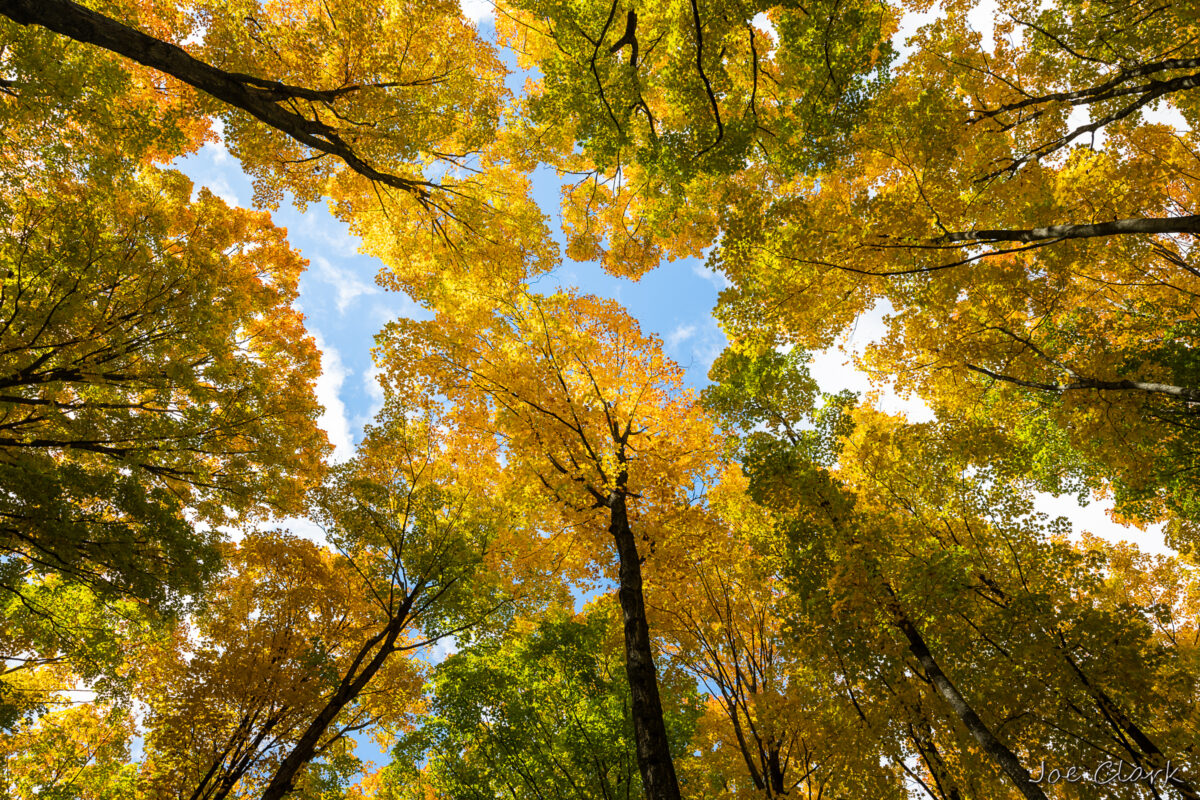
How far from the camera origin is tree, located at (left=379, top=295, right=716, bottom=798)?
26.0ft

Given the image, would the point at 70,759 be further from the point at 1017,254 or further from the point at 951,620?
the point at 1017,254

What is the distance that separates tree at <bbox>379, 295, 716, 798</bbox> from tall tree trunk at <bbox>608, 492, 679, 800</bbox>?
119mm

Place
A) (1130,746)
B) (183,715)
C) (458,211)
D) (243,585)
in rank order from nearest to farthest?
(1130,746), (183,715), (458,211), (243,585)

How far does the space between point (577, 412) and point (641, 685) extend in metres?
4.23

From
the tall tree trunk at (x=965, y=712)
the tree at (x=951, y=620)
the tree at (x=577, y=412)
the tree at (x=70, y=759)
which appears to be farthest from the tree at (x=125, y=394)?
the tall tree trunk at (x=965, y=712)

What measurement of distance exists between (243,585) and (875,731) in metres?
11.1

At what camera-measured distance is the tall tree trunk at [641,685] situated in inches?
191

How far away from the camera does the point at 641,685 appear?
18.1 feet

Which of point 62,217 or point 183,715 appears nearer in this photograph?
point 62,217

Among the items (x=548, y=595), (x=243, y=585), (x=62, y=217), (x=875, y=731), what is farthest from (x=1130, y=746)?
(x=62, y=217)

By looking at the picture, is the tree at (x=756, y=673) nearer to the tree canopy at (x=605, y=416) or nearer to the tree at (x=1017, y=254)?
the tree canopy at (x=605, y=416)

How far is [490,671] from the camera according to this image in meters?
8.02

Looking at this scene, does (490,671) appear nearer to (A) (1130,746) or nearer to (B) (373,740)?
(B) (373,740)

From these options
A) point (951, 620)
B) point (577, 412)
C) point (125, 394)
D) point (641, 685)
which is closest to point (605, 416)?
point (577, 412)
